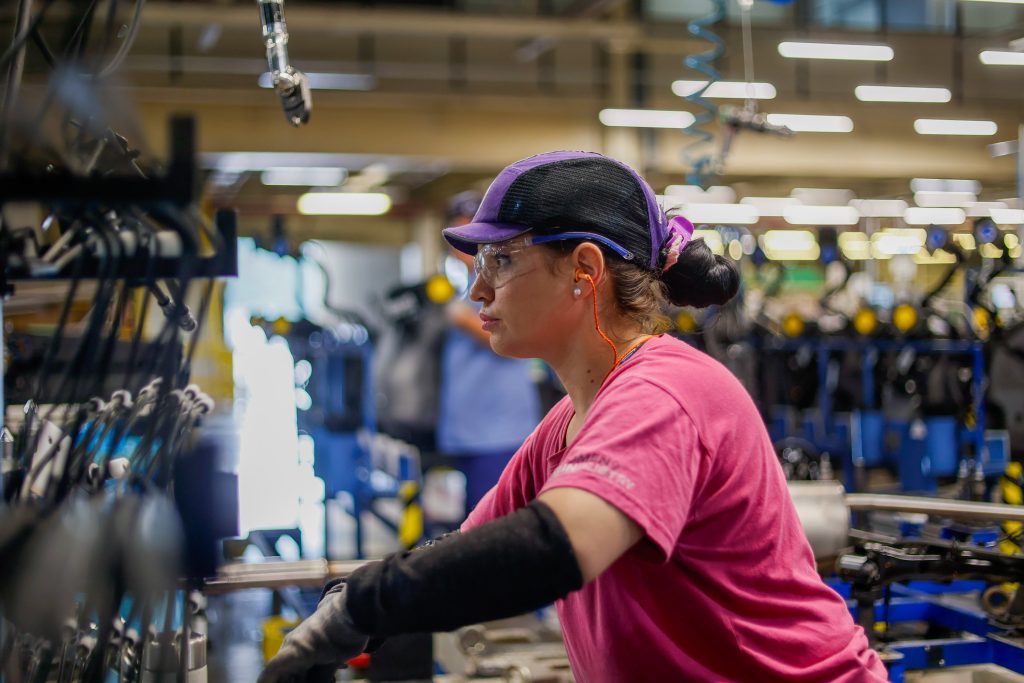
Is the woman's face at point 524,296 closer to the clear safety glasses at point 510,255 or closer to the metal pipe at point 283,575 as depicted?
the clear safety glasses at point 510,255

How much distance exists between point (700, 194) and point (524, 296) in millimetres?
12161

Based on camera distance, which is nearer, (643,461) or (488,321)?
(643,461)

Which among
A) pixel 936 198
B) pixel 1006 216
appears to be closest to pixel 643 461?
pixel 1006 216

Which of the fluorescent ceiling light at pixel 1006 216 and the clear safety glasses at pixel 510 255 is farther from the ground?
the fluorescent ceiling light at pixel 1006 216

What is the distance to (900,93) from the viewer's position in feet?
32.0

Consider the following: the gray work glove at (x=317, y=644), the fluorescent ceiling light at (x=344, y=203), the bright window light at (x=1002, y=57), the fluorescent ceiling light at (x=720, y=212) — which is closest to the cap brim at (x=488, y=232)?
the gray work glove at (x=317, y=644)

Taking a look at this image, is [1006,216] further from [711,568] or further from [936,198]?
[936,198]

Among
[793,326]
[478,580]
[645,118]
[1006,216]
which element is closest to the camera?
[478,580]

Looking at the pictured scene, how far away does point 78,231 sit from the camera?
1131 millimetres

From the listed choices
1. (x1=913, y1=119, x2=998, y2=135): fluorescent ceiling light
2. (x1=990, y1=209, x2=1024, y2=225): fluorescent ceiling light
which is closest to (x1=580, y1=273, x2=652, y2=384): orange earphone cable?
(x1=990, y1=209, x2=1024, y2=225): fluorescent ceiling light

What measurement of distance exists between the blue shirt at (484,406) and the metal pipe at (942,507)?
2.38 m

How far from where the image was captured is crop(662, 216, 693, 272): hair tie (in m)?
1.46

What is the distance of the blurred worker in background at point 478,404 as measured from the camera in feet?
15.4

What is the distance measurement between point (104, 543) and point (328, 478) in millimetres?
5119
